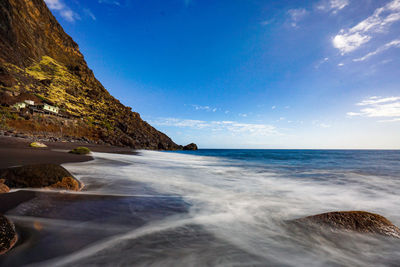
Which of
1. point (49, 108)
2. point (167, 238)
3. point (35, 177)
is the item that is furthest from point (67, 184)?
point (49, 108)

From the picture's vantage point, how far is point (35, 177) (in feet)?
13.6

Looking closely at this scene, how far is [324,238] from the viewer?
278cm

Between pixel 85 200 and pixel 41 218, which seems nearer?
pixel 41 218

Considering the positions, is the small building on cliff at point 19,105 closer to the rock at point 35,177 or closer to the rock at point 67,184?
the rock at point 35,177

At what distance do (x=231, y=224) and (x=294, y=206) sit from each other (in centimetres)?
263

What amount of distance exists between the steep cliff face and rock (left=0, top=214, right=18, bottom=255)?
115ft

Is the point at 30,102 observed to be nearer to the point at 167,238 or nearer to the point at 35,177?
the point at 35,177

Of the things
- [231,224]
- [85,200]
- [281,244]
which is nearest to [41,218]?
[85,200]

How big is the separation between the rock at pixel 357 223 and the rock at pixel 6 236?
15.1ft

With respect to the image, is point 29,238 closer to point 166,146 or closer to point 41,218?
point 41,218

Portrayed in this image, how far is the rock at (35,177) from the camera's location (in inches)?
159

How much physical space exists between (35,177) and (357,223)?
286 inches

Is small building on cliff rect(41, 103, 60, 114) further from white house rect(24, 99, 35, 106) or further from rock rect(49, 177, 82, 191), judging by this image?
rock rect(49, 177, 82, 191)

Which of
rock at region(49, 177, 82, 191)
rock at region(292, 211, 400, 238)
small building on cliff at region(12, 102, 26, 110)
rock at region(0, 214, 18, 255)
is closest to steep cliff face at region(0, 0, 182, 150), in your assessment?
small building on cliff at region(12, 102, 26, 110)
